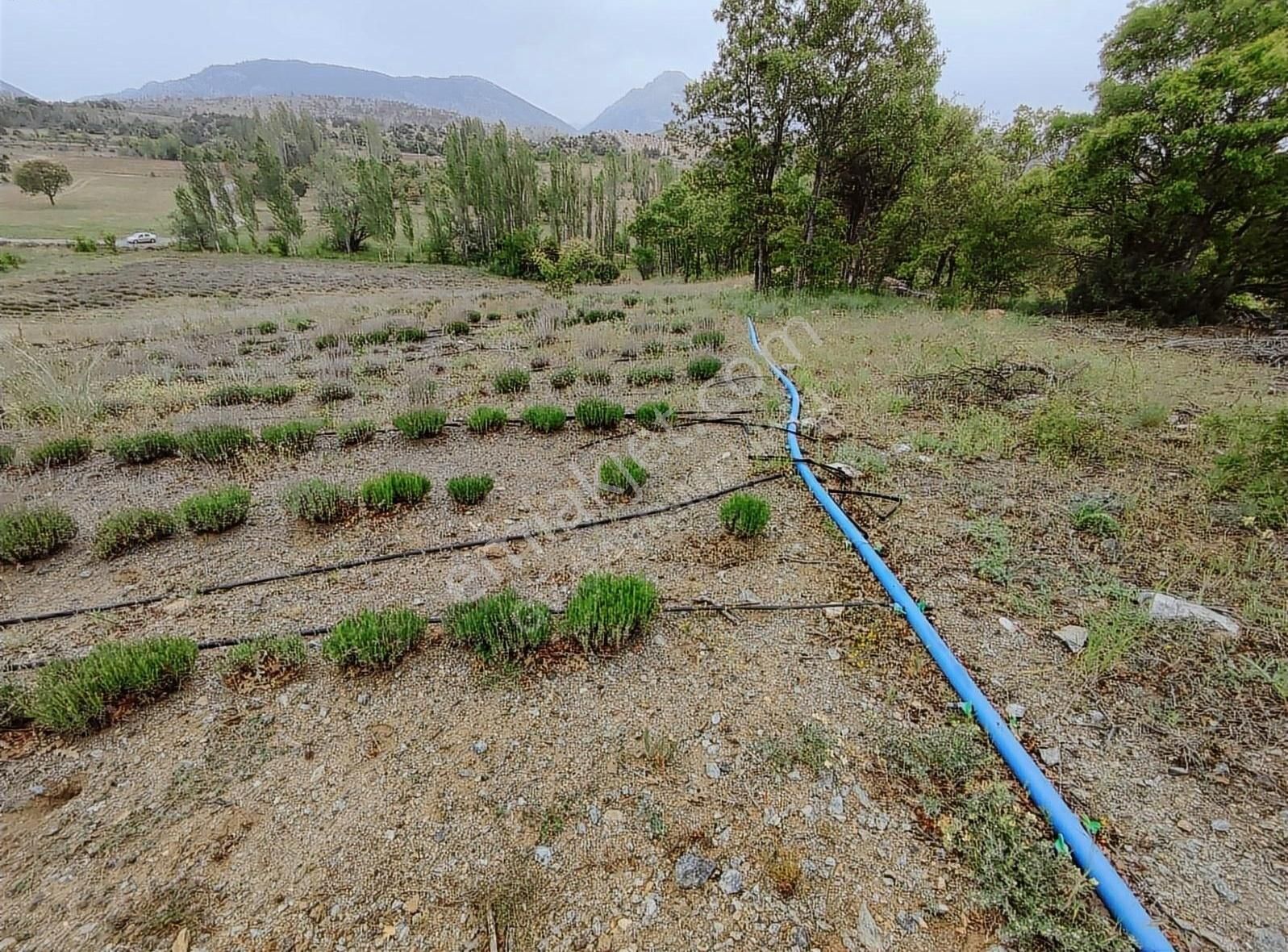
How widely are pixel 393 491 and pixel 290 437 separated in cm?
207

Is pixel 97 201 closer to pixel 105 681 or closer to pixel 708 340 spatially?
pixel 708 340

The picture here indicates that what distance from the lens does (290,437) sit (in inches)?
205

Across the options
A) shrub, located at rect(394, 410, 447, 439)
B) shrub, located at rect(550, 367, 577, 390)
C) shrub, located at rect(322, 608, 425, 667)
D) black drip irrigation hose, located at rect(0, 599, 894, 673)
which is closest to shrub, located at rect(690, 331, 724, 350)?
shrub, located at rect(550, 367, 577, 390)

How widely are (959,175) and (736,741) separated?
18.3 meters

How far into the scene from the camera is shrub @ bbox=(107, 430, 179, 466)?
197 inches

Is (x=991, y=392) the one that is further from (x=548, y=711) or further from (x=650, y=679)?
(x=548, y=711)

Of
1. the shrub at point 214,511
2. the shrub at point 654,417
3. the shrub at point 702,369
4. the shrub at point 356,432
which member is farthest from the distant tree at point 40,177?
the shrub at point 654,417

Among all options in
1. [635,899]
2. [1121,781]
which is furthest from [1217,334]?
[635,899]

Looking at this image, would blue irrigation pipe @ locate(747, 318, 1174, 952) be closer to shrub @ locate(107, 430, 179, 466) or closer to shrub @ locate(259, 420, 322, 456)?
shrub @ locate(259, 420, 322, 456)

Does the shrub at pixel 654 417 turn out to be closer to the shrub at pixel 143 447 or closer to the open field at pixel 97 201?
the shrub at pixel 143 447

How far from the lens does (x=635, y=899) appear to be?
5.45ft

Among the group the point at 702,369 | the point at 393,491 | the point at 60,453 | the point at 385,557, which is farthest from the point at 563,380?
the point at 60,453

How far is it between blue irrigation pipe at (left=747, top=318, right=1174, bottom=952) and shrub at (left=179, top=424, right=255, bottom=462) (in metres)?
5.79

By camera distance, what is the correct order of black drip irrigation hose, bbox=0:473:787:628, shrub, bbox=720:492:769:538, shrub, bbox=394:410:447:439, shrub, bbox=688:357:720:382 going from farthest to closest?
shrub, bbox=688:357:720:382, shrub, bbox=394:410:447:439, shrub, bbox=720:492:769:538, black drip irrigation hose, bbox=0:473:787:628
